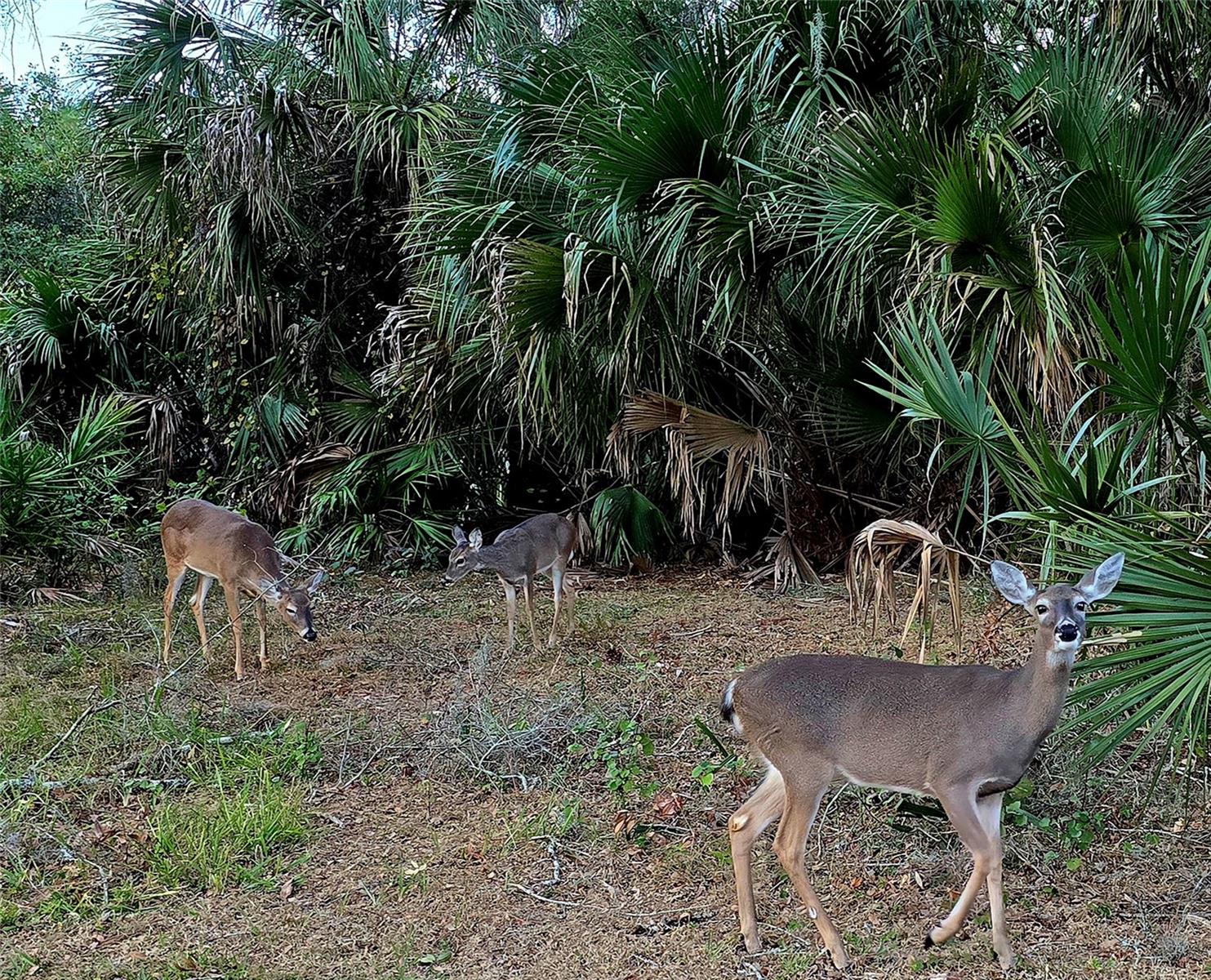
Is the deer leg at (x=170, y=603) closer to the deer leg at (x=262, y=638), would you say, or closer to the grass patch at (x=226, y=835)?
the deer leg at (x=262, y=638)

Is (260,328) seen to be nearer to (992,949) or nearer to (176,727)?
(176,727)

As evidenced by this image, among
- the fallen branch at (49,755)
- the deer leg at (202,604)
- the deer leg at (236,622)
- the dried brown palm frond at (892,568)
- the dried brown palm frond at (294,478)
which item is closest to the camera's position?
the dried brown palm frond at (892,568)

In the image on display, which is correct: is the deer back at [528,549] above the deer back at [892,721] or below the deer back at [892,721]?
below

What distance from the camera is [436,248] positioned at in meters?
9.45

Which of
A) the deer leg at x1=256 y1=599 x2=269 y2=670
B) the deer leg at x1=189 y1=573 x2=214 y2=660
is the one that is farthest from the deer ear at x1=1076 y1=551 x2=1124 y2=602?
the deer leg at x1=189 y1=573 x2=214 y2=660

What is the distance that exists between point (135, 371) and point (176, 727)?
24.6ft

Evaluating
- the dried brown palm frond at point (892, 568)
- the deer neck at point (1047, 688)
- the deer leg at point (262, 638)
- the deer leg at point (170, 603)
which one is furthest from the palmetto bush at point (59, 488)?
the deer neck at point (1047, 688)

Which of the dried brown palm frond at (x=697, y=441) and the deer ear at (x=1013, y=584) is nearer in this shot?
the deer ear at (x=1013, y=584)

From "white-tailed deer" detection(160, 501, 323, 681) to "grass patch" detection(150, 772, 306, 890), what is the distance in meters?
2.02

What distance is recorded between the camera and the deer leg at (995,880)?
368 cm

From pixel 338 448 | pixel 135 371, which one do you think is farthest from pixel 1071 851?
pixel 135 371

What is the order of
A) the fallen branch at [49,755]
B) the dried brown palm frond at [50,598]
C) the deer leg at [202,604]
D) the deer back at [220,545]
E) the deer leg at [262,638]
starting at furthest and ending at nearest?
the dried brown palm frond at [50,598] → the deer back at [220,545] → the deer leg at [202,604] → the deer leg at [262,638] → the fallen branch at [49,755]

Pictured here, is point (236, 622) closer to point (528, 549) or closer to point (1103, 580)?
point (528, 549)

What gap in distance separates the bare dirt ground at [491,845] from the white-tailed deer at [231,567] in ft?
1.41
